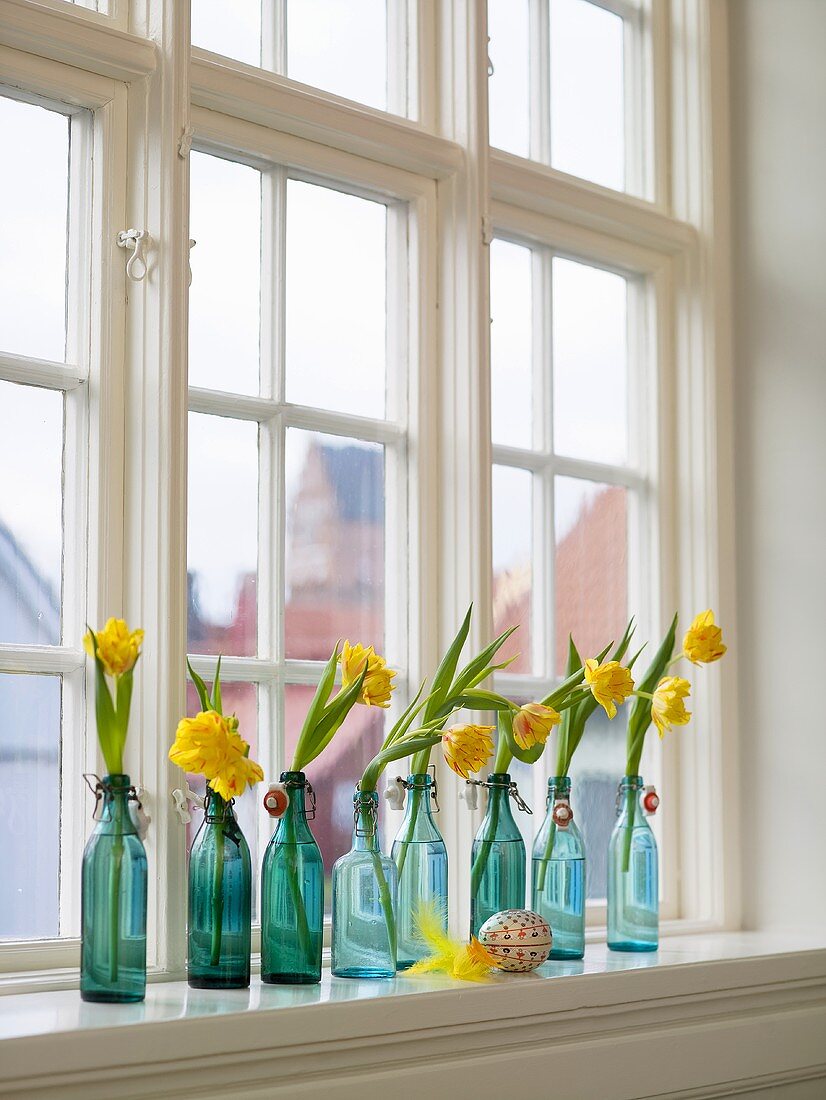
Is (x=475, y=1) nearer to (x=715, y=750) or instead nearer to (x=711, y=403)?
(x=711, y=403)

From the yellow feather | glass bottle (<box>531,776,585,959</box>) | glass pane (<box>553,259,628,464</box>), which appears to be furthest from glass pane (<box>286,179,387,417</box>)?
the yellow feather

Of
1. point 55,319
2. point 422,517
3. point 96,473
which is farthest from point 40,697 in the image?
point 422,517

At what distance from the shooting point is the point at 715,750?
100 inches

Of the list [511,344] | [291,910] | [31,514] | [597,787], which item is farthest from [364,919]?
[511,344]

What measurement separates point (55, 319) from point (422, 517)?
0.66 metres

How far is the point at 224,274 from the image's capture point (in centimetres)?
207

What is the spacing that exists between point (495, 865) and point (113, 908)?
0.62 meters

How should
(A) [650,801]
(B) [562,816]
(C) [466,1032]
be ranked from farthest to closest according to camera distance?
(A) [650,801]
(B) [562,816]
(C) [466,1032]

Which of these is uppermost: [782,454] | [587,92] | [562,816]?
[587,92]

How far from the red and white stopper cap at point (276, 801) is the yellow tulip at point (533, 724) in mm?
325

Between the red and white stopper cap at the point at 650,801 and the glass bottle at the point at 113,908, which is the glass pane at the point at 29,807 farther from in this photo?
the red and white stopper cap at the point at 650,801

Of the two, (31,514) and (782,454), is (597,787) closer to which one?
(782,454)

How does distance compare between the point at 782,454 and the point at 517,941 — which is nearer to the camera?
the point at 517,941

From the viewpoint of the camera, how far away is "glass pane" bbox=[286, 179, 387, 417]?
2.16m
